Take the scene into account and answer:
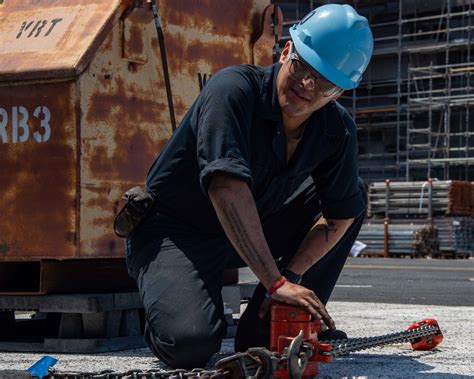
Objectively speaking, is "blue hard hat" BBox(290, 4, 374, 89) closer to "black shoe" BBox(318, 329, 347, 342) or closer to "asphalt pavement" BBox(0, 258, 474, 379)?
"asphalt pavement" BBox(0, 258, 474, 379)

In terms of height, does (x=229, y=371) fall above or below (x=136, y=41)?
below

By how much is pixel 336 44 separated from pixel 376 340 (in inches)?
50.5

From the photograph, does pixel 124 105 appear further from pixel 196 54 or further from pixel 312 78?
pixel 312 78

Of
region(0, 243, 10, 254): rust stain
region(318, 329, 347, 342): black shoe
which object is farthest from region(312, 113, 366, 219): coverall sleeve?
region(0, 243, 10, 254): rust stain

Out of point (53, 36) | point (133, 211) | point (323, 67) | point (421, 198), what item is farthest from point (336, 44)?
point (421, 198)

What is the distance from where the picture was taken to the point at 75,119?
425cm

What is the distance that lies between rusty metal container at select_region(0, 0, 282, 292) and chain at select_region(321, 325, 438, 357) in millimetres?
1198

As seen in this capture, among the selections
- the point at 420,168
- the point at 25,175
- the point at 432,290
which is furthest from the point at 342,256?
the point at 420,168

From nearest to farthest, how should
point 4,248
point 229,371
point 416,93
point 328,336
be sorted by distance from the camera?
point 229,371
point 328,336
point 4,248
point 416,93

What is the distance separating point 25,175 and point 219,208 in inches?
54.7

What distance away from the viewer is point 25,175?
4.38 metres

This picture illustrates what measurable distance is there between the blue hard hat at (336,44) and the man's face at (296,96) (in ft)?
0.22

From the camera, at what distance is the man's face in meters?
3.41

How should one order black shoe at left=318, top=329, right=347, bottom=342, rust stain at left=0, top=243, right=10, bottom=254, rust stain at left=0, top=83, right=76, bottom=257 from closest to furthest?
black shoe at left=318, top=329, right=347, bottom=342 → rust stain at left=0, top=83, right=76, bottom=257 → rust stain at left=0, top=243, right=10, bottom=254
